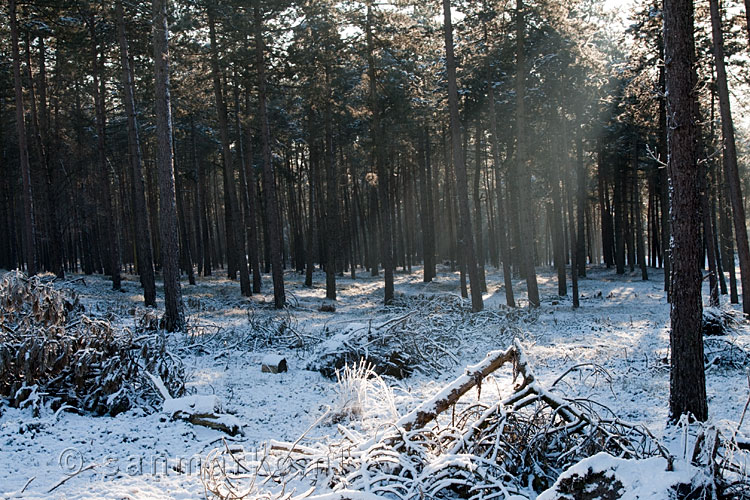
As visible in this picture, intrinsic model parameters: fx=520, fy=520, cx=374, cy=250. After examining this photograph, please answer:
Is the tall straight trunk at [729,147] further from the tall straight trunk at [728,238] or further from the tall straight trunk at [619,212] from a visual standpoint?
the tall straight trunk at [619,212]

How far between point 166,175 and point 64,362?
710 cm

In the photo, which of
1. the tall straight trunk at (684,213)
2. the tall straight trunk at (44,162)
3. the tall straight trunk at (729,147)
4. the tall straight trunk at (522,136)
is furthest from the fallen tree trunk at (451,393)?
the tall straight trunk at (44,162)

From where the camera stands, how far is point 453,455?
12.8 ft

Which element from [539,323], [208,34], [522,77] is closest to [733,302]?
[539,323]

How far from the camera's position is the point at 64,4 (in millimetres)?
18625

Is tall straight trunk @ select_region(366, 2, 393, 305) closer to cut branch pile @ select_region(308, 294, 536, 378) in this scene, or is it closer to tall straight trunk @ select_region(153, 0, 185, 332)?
tall straight trunk @ select_region(153, 0, 185, 332)

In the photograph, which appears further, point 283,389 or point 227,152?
point 227,152

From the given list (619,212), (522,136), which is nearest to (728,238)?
(619,212)

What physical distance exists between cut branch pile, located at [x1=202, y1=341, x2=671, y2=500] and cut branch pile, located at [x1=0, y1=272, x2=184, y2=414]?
7.56ft

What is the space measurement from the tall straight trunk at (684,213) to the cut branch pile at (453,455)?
111 cm

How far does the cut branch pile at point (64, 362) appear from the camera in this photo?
235 inches

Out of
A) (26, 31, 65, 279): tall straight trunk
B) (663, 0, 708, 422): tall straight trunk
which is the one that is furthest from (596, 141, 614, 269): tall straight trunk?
(26, 31, 65, 279): tall straight trunk

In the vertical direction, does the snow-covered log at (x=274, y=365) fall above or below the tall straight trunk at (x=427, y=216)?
below

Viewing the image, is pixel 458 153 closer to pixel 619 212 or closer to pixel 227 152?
pixel 227 152
